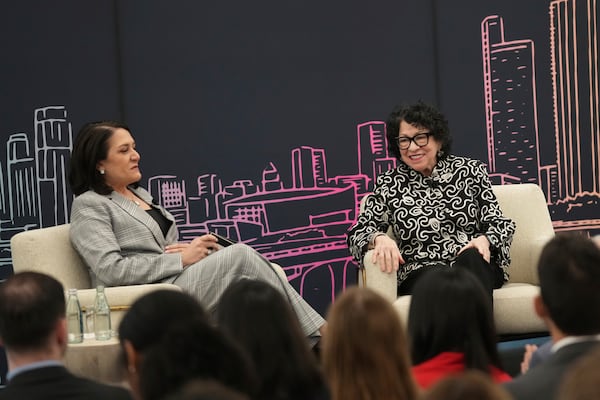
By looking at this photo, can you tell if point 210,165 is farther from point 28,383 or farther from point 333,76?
point 28,383

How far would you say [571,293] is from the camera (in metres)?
2.58

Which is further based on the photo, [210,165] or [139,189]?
[210,165]

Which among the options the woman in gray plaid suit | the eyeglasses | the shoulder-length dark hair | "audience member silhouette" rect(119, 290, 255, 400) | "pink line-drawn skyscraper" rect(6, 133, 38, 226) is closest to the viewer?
"audience member silhouette" rect(119, 290, 255, 400)

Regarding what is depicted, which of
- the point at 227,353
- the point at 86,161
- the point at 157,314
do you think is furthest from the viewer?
the point at 86,161

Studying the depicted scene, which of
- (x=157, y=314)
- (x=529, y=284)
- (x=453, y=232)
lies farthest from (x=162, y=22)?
(x=157, y=314)

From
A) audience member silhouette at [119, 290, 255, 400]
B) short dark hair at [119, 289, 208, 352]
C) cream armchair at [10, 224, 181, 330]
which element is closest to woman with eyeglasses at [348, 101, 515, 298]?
cream armchair at [10, 224, 181, 330]

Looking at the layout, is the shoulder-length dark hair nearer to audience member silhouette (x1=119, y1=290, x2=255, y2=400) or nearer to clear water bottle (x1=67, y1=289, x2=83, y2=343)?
audience member silhouette (x1=119, y1=290, x2=255, y2=400)

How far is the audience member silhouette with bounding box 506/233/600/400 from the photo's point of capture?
255 cm

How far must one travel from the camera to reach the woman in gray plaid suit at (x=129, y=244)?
15.8 ft

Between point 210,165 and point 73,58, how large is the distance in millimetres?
987

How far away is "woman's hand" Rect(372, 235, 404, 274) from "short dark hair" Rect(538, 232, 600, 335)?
211 centimetres

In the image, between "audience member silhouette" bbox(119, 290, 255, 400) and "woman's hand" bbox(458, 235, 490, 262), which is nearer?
"audience member silhouette" bbox(119, 290, 255, 400)

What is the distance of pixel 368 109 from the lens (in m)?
6.15

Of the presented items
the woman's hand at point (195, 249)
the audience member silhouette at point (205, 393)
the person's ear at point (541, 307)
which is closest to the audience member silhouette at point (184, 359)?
the audience member silhouette at point (205, 393)
